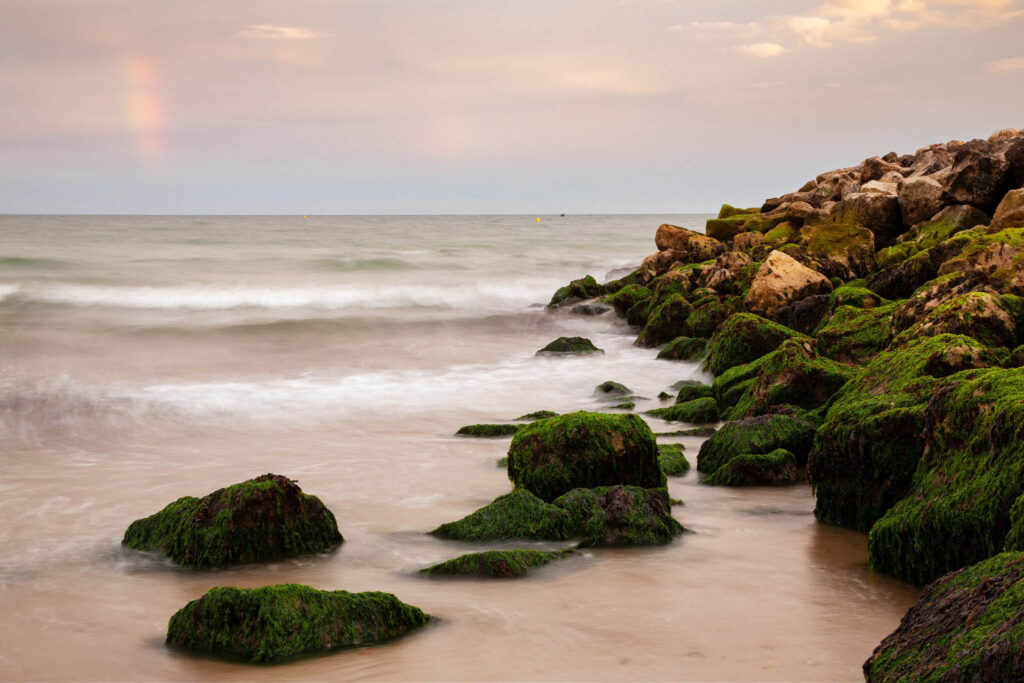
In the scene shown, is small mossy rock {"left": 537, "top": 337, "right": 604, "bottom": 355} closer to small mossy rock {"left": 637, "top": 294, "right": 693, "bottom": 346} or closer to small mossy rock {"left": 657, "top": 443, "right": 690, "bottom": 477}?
small mossy rock {"left": 637, "top": 294, "right": 693, "bottom": 346}

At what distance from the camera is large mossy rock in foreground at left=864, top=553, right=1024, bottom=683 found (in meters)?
2.47

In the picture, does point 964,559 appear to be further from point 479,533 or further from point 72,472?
point 72,472

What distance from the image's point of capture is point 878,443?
5289 mm

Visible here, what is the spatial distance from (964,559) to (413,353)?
1215 centimetres

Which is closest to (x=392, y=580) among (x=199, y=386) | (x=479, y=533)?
(x=479, y=533)

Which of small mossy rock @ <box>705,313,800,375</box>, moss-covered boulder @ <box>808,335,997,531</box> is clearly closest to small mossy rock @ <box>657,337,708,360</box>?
small mossy rock @ <box>705,313,800,375</box>

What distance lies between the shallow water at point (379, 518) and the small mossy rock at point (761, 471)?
0.47 feet

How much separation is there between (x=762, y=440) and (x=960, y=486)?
2325 millimetres

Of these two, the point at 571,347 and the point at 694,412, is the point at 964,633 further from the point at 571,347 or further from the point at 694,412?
the point at 571,347

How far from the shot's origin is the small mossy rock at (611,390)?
10610 mm

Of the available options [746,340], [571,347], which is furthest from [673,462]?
[571,347]

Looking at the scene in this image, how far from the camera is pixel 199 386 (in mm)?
12266

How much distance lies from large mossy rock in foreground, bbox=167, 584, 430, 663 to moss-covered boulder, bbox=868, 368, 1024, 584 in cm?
254

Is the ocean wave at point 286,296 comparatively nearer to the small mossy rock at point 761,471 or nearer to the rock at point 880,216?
the rock at point 880,216
